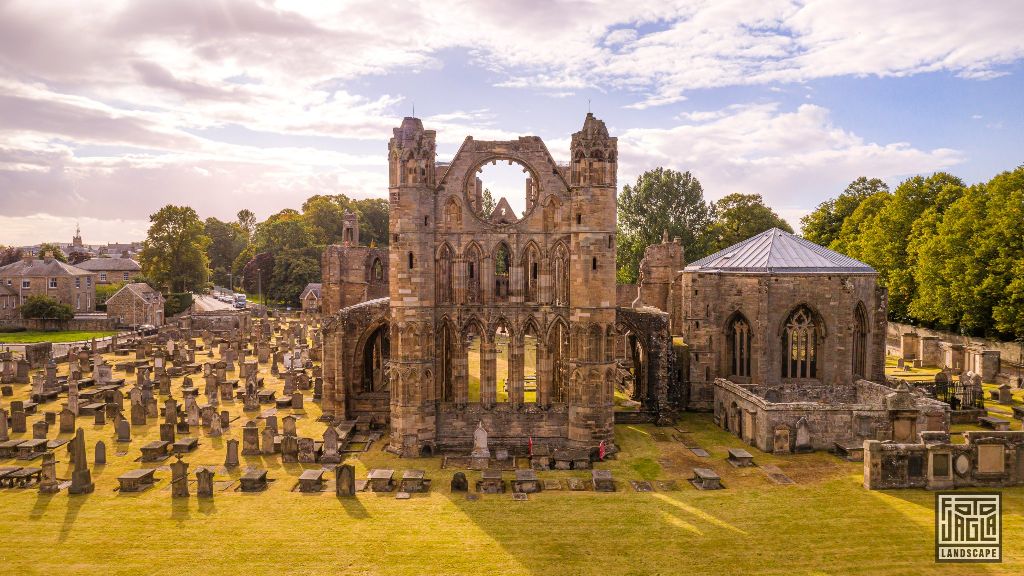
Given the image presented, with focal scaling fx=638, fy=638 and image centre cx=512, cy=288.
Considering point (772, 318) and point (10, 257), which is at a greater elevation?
point (10, 257)

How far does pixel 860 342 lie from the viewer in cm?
3019

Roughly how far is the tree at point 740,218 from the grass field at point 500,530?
44.7 m

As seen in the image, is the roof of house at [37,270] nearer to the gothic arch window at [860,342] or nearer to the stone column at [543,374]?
the stone column at [543,374]

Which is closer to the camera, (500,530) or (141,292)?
(500,530)

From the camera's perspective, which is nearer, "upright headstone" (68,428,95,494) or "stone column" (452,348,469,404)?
"upright headstone" (68,428,95,494)

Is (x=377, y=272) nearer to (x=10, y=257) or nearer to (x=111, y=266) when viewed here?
(x=111, y=266)

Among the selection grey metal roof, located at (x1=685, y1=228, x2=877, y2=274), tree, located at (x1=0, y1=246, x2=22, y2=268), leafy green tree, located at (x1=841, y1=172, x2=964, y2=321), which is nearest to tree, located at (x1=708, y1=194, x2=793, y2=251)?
leafy green tree, located at (x1=841, y1=172, x2=964, y2=321)

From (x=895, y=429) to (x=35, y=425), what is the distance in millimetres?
34227

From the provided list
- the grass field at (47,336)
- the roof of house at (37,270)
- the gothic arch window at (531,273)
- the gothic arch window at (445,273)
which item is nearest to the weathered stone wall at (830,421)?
the gothic arch window at (531,273)

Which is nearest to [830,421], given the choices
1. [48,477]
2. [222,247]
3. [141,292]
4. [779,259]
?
[779,259]

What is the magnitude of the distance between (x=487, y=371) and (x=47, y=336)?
56651 millimetres

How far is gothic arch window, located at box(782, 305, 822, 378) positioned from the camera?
29.5m

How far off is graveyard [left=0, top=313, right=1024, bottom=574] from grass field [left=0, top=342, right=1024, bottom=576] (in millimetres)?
57

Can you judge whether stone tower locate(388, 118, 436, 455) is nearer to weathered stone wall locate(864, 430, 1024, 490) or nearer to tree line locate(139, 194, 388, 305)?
weathered stone wall locate(864, 430, 1024, 490)
